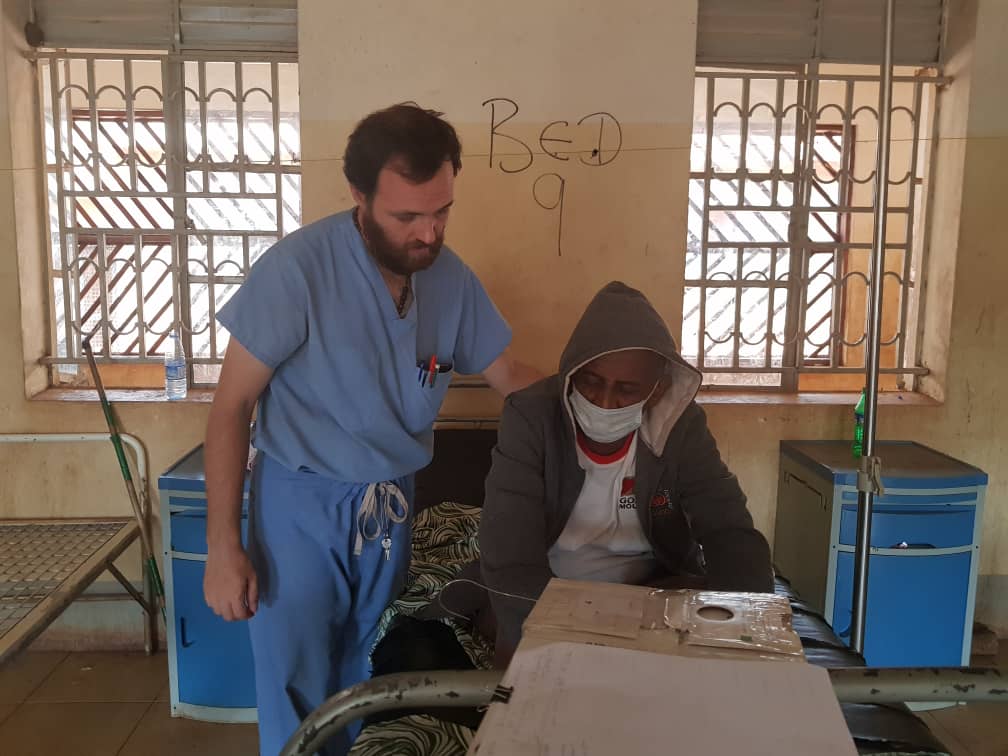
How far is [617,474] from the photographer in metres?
1.56

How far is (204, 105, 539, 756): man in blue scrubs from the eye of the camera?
1.44 m

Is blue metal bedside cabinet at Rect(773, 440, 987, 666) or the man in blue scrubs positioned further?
blue metal bedside cabinet at Rect(773, 440, 987, 666)

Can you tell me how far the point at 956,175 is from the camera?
275 centimetres

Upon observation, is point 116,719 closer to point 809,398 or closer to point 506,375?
point 506,375

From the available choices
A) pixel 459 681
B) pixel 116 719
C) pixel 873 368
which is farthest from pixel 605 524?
pixel 116 719

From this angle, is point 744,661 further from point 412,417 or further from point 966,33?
point 966,33

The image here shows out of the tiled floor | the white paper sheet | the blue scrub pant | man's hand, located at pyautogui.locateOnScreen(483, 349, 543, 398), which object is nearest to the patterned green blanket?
the blue scrub pant

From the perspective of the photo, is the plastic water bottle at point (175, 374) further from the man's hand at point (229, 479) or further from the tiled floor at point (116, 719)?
the man's hand at point (229, 479)

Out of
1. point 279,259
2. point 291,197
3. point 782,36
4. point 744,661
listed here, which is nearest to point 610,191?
point 782,36

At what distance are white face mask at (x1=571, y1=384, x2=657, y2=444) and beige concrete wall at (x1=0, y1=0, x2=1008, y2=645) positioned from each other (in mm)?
1180

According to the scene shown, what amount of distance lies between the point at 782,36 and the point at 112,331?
2439 millimetres

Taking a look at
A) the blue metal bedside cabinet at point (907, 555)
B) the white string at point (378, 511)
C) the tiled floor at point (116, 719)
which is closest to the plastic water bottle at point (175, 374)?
the tiled floor at point (116, 719)

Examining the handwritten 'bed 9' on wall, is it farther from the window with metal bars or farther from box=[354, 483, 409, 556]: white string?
box=[354, 483, 409, 556]: white string

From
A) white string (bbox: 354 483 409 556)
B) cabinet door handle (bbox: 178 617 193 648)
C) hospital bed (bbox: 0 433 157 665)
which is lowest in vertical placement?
cabinet door handle (bbox: 178 617 193 648)
